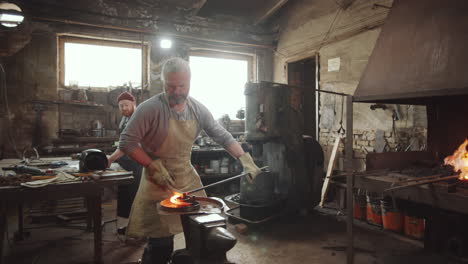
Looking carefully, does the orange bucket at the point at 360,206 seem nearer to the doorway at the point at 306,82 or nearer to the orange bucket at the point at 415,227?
the orange bucket at the point at 415,227

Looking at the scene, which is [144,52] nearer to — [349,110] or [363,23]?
[363,23]

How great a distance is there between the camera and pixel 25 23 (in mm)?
5988

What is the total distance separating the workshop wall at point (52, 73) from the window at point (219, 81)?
0.83m

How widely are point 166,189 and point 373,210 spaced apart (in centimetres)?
373

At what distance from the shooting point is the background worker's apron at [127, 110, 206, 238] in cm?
254

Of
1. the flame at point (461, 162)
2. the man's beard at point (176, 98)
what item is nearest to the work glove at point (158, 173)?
the man's beard at point (176, 98)

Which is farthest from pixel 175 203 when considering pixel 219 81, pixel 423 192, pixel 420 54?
→ pixel 219 81

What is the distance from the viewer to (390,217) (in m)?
4.52

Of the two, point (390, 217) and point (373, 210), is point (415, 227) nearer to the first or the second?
point (390, 217)

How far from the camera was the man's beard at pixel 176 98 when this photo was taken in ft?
8.38

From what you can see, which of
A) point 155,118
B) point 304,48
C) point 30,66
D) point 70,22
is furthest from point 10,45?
point 304,48

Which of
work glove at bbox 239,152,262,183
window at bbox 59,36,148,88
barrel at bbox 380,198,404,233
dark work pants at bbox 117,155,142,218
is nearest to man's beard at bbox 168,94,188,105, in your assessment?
work glove at bbox 239,152,262,183

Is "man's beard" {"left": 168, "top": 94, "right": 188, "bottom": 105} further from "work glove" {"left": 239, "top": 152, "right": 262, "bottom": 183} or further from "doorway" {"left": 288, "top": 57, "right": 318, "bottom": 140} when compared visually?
"doorway" {"left": 288, "top": 57, "right": 318, "bottom": 140}

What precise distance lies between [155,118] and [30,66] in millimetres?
5138
